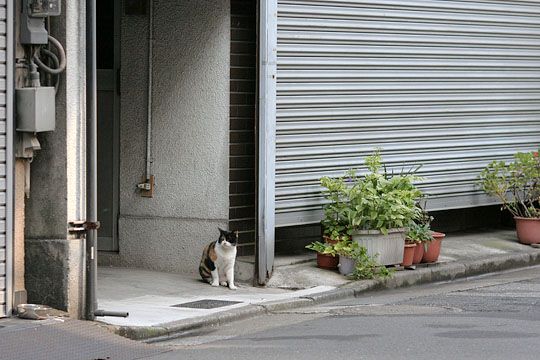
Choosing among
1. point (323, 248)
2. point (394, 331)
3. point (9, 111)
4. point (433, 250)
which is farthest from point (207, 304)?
point (433, 250)

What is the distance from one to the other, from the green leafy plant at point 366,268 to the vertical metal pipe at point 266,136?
0.96 m

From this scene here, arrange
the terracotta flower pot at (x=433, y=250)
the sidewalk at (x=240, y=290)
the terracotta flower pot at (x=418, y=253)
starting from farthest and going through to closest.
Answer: the terracotta flower pot at (x=433, y=250) → the terracotta flower pot at (x=418, y=253) → the sidewalk at (x=240, y=290)

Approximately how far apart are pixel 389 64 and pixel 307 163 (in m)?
1.86

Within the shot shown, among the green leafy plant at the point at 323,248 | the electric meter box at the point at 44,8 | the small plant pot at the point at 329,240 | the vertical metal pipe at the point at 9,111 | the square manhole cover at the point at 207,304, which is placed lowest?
the square manhole cover at the point at 207,304

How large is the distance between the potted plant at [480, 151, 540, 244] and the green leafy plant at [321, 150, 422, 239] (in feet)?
7.64

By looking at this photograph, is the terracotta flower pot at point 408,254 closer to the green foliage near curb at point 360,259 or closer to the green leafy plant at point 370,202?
the green leafy plant at point 370,202

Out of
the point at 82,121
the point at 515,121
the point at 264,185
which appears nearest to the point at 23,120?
the point at 82,121

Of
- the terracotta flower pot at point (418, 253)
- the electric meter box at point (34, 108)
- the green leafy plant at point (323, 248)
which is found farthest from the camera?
the terracotta flower pot at point (418, 253)

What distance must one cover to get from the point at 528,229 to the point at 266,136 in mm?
4788

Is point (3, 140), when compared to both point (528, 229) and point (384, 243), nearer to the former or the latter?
point (384, 243)

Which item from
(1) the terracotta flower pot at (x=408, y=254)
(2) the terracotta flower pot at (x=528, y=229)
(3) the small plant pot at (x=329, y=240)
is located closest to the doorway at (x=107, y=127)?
(3) the small plant pot at (x=329, y=240)

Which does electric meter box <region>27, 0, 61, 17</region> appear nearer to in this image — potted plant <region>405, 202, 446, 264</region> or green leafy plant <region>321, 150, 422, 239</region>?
green leafy plant <region>321, 150, 422, 239</region>

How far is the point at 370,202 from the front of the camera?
1288cm

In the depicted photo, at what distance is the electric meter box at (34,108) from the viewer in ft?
32.0
